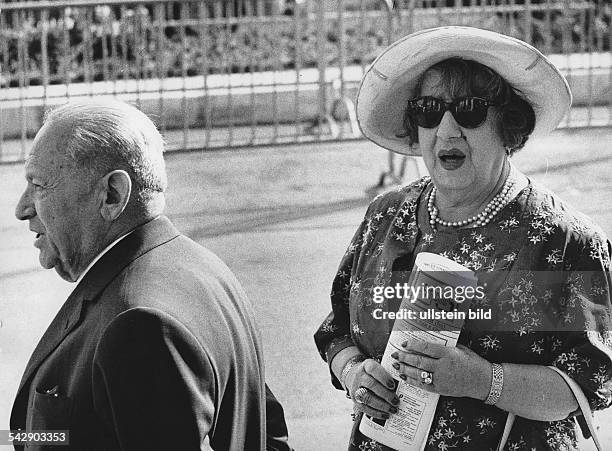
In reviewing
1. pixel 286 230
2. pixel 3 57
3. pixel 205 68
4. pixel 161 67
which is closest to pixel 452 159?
pixel 286 230

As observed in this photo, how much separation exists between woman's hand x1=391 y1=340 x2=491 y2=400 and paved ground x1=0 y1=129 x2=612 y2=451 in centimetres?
214

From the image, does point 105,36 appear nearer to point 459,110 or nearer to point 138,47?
point 138,47

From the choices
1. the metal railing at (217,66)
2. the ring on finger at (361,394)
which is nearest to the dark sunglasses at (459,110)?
the ring on finger at (361,394)

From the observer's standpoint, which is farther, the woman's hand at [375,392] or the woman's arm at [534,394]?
the woman's hand at [375,392]

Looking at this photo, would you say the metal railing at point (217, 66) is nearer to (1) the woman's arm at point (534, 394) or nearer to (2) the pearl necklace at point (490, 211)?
(2) the pearl necklace at point (490, 211)

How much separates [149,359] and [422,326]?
27.8 inches

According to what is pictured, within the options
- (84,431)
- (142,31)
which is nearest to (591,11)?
(142,31)

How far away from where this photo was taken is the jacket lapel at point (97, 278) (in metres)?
2.69

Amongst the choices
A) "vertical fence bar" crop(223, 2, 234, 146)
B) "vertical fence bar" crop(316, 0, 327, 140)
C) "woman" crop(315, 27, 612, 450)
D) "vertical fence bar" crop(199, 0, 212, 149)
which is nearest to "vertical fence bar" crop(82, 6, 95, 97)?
"vertical fence bar" crop(199, 0, 212, 149)

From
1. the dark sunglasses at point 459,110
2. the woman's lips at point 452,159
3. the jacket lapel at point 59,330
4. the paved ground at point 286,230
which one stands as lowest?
the paved ground at point 286,230

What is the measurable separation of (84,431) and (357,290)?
2.88 ft

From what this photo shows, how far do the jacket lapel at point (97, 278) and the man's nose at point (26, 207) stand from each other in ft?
0.69

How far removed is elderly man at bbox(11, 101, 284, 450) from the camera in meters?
2.50

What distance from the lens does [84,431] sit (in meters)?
2.54
